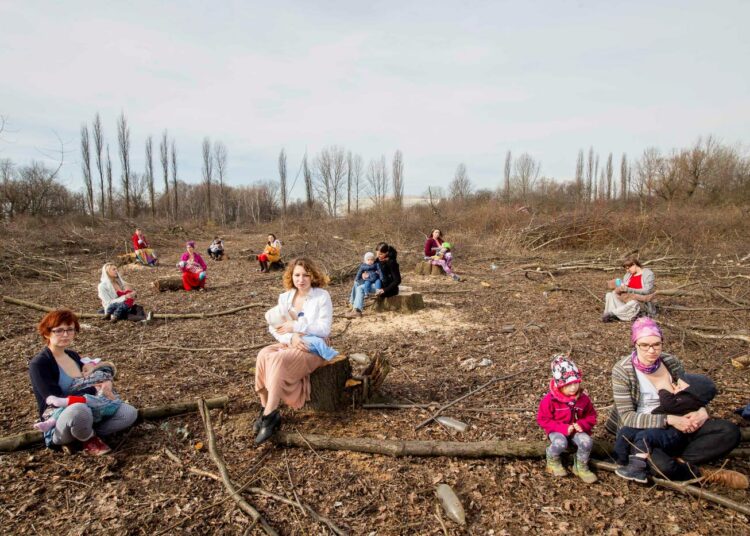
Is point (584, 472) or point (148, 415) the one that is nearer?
point (584, 472)

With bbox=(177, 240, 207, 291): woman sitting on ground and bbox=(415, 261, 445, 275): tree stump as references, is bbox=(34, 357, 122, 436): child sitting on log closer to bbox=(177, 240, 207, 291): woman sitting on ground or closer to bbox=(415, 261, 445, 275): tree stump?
bbox=(177, 240, 207, 291): woman sitting on ground

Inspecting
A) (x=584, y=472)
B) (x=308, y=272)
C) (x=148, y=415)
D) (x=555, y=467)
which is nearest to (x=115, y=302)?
(x=148, y=415)

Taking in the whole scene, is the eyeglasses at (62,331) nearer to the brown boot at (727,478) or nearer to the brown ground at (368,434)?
the brown ground at (368,434)

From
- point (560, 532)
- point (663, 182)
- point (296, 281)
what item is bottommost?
point (560, 532)

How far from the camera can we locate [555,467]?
303 cm

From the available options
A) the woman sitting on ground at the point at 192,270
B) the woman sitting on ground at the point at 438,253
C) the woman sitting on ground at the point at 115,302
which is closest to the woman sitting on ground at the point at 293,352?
the woman sitting on ground at the point at 115,302

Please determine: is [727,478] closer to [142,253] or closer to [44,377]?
[44,377]

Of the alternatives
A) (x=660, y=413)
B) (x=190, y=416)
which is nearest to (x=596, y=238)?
(x=660, y=413)

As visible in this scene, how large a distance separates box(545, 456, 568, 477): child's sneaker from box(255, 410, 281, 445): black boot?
2110mm

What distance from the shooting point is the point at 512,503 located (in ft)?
9.11

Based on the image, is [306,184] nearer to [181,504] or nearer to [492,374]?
[492,374]

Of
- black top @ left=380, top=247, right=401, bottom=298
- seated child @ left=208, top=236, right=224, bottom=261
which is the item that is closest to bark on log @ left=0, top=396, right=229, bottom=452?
black top @ left=380, top=247, right=401, bottom=298

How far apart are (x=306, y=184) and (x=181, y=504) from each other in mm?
25050

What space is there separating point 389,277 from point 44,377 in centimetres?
575
